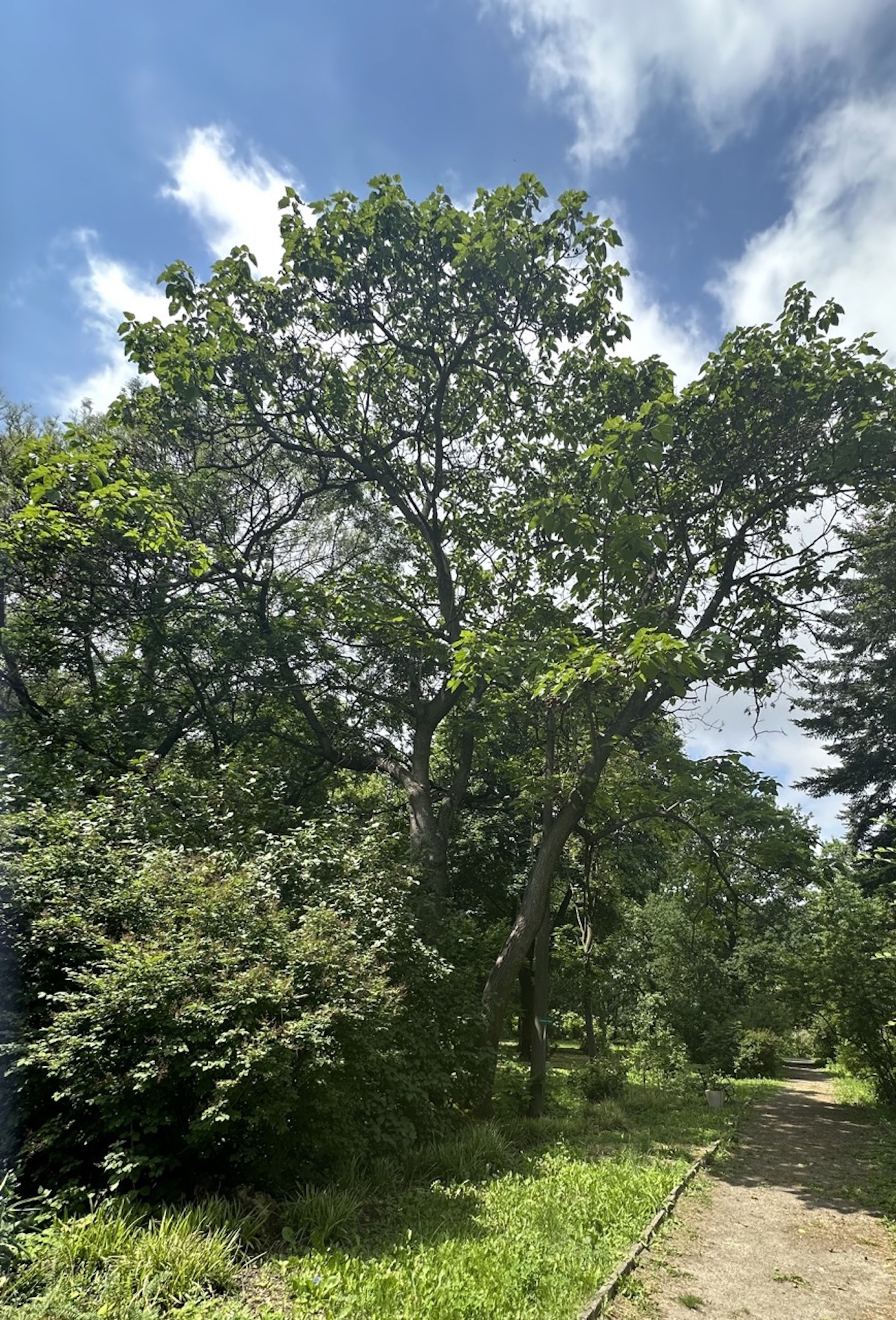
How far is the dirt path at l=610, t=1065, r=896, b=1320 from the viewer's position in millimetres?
4617

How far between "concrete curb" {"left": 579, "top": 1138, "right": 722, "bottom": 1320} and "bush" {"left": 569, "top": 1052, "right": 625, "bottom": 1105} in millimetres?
4261

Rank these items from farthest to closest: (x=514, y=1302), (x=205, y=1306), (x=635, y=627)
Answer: (x=635, y=627) < (x=514, y=1302) < (x=205, y=1306)

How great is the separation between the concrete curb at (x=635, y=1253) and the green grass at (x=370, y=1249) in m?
0.07

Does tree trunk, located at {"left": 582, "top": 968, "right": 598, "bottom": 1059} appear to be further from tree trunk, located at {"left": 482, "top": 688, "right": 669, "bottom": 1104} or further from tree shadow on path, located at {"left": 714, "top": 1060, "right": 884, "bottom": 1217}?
tree trunk, located at {"left": 482, "top": 688, "right": 669, "bottom": 1104}

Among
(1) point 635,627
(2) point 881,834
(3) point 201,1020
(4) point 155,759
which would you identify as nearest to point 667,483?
(1) point 635,627

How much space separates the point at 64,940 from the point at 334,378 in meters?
8.96

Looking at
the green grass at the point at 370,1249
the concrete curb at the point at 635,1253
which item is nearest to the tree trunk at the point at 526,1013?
the concrete curb at the point at 635,1253

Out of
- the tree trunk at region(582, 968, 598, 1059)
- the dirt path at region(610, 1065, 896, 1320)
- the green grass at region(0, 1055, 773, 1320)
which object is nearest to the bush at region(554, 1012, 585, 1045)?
the tree trunk at region(582, 968, 598, 1059)

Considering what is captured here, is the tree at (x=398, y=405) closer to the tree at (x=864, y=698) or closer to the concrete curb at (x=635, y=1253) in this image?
the concrete curb at (x=635, y=1253)

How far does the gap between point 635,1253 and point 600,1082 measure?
7.67 meters

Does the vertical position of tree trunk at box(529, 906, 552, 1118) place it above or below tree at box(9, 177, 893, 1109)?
below

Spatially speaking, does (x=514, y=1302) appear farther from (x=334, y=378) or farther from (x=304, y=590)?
(x=334, y=378)

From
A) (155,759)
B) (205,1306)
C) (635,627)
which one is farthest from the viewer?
(155,759)

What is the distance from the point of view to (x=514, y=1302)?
4031 mm
